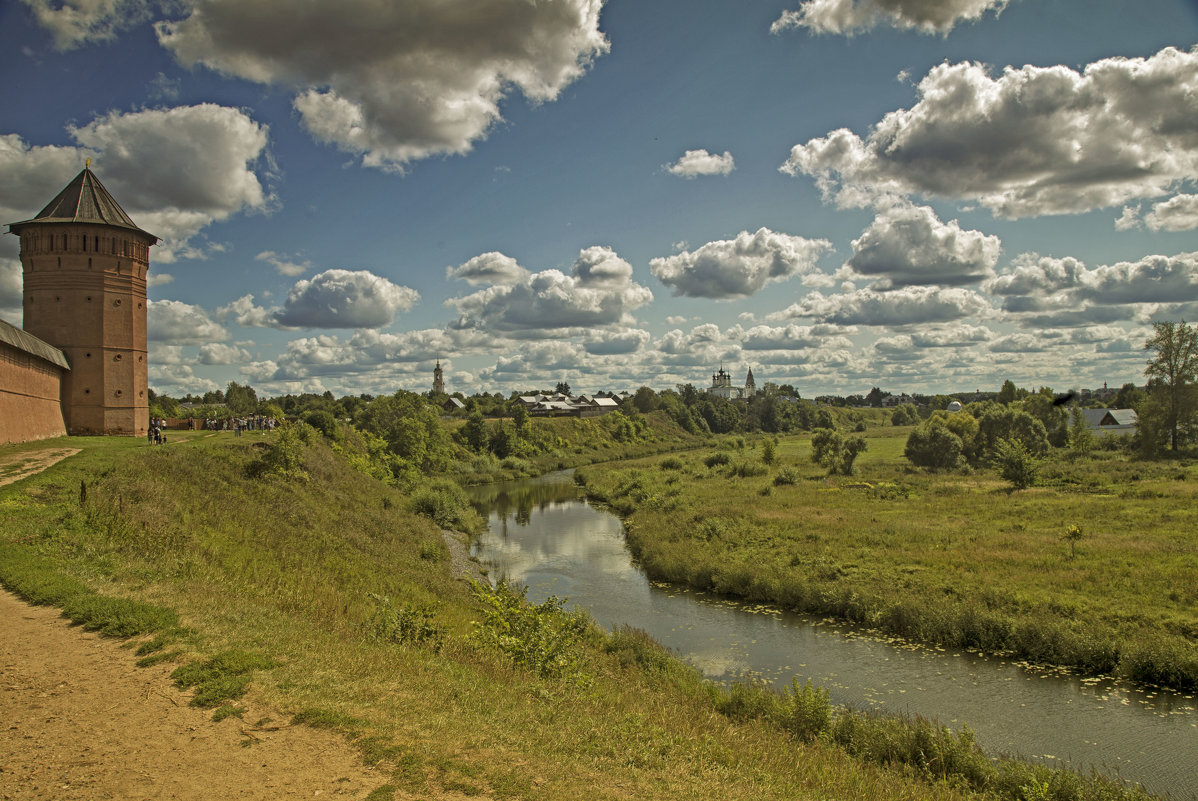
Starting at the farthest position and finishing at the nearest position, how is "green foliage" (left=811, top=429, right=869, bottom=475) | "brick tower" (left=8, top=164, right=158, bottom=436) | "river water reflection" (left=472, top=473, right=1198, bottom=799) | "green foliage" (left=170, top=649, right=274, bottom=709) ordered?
"green foliage" (left=811, top=429, right=869, bottom=475), "brick tower" (left=8, top=164, right=158, bottom=436), "river water reflection" (left=472, top=473, right=1198, bottom=799), "green foliage" (left=170, top=649, right=274, bottom=709)

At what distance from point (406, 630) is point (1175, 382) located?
237 ft

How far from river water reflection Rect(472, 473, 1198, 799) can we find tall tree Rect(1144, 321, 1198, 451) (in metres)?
55.9

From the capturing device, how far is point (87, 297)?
29.2 m

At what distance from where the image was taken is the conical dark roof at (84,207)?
1134 inches

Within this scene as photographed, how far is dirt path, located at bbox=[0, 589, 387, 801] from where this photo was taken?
6.00 metres

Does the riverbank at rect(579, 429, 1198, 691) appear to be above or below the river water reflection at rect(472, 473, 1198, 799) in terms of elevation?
above

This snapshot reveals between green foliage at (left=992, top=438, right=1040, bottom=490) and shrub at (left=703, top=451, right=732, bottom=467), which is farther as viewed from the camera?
shrub at (left=703, top=451, right=732, bottom=467)

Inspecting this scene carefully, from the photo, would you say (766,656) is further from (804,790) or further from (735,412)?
(735,412)

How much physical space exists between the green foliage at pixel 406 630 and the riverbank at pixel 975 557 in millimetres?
15633

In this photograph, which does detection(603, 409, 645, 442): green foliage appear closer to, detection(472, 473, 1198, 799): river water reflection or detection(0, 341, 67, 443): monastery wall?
detection(472, 473, 1198, 799): river water reflection

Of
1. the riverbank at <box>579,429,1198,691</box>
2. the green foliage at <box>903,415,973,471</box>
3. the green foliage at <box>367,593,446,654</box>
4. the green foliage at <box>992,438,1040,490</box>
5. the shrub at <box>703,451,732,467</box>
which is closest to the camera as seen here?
the green foliage at <box>367,593,446,654</box>

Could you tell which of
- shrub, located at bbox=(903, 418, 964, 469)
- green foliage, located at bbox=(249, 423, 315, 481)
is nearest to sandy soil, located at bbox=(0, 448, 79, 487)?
green foliage, located at bbox=(249, 423, 315, 481)

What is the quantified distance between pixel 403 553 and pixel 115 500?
11002 millimetres

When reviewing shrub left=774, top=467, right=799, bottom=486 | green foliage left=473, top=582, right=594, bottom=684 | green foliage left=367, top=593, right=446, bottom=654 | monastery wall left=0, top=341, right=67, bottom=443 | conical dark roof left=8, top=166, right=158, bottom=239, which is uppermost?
conical dark roof left=8, top=166, right=158, bottom=239
